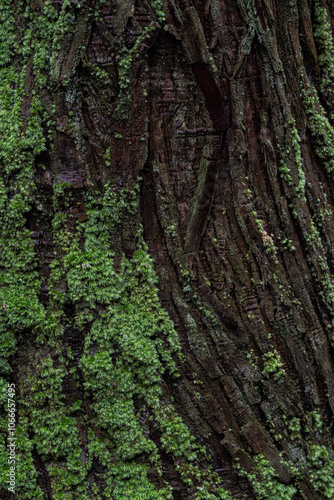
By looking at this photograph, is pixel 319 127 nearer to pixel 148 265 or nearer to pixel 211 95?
pixel 211 95

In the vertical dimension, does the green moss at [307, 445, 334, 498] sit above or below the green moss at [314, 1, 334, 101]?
below

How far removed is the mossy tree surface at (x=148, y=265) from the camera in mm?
2000

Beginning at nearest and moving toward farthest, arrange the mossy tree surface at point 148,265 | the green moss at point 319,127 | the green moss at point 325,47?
the mossy tree surface at point 148,265, the green moss at point 319,127, the green moss at point 325,47

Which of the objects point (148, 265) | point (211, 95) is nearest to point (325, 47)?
point (211, 95)

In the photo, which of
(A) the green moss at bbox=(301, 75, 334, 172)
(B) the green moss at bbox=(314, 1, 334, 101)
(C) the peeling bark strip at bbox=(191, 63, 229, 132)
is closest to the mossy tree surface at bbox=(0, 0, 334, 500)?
(C) the peeling bark strip at bbox=(191, 63, 229, 132)

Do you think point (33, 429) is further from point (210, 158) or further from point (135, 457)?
point (210, 158)

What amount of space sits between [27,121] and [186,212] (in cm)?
95

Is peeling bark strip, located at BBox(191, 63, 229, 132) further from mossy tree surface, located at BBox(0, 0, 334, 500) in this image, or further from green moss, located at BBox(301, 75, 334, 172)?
green moss, located at BBox(301, 75, 334, 172)

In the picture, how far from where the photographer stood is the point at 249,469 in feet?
6.65

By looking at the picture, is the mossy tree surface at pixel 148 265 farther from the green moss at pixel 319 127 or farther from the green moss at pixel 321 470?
the green moss at pixel 319 127

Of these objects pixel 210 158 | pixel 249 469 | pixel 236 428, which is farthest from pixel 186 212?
pixel 249 469

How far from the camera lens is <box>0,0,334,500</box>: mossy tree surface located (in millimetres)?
2000

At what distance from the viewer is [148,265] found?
2.08 m

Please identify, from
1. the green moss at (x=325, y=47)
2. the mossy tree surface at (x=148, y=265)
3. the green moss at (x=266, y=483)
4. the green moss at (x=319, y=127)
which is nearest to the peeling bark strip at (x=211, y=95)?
the mossy tree surface at (x=148, y=265)
